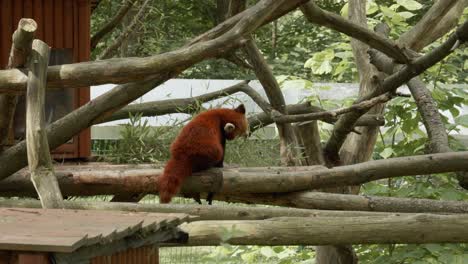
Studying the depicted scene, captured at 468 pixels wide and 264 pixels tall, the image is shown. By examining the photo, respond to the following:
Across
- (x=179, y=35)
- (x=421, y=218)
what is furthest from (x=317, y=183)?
(x=179, y=35)

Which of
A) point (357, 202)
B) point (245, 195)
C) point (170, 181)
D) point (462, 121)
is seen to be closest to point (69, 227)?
point (170, 181)

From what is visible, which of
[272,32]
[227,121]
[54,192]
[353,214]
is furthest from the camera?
[272,32]

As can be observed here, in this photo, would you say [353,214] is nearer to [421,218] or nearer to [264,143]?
[421,218]

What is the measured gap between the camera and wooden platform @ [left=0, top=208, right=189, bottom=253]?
2.25 m

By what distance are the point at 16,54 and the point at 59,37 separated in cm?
154

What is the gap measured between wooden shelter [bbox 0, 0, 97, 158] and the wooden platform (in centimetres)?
235

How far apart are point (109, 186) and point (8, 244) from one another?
212 centimetres

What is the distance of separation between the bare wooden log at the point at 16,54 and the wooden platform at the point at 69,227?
0.95 metres

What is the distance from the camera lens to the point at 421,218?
3.79m

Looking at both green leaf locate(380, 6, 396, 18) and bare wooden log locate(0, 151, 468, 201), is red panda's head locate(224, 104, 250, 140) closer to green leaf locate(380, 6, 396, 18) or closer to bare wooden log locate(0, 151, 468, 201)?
bare wooden log locate(0, 151, 468, 201)

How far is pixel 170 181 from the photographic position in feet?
14.0

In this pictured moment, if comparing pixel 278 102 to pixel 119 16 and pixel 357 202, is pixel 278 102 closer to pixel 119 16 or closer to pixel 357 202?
pixel 357 202

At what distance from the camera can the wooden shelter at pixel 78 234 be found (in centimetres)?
228

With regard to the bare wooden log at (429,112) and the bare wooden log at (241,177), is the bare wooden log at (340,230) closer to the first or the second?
the bare wooden log at (241,177)
